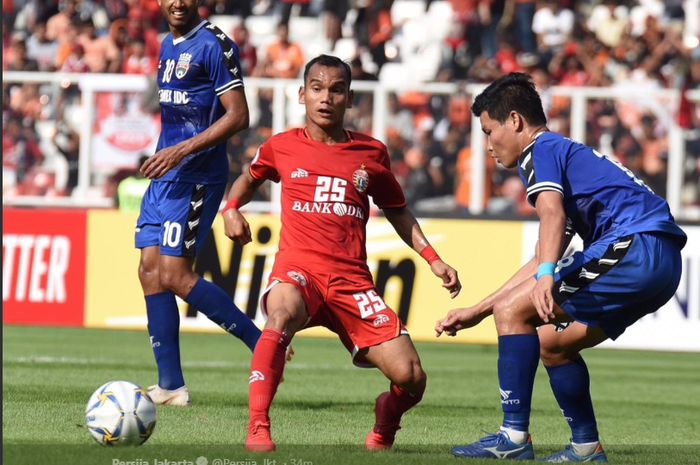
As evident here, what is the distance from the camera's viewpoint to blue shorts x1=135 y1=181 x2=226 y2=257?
7375 millimetres

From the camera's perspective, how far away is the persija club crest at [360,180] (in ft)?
19.6

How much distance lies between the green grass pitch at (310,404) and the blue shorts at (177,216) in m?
A: 1.01

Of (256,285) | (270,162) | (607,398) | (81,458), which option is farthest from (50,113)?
(81,458)

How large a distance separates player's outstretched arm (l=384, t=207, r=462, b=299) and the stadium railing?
25.9 feet

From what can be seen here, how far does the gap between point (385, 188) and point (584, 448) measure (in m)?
1.65

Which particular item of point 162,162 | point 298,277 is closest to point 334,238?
point 298,277

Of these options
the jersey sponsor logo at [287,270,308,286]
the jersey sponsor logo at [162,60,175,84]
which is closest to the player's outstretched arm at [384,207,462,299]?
the jersey sponsor logo at [287,270,308,286]

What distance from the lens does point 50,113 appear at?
52.2 ft

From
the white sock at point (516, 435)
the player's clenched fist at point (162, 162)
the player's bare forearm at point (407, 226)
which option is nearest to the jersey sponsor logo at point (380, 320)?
the player's bare forearm at point (407, 226)

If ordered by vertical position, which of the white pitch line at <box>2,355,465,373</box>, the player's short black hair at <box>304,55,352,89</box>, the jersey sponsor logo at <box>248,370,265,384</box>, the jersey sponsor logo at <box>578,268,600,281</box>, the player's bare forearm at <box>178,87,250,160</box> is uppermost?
the player's short black hair at <box>304,55,352,89</box>

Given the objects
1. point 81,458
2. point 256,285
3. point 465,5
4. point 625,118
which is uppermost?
point 465,5

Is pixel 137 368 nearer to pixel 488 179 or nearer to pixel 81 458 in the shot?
pixel 81 458

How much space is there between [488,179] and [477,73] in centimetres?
274

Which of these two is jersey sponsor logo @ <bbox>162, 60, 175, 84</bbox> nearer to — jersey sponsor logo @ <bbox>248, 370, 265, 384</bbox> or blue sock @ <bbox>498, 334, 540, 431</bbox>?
jersey sponsor logo @ <bbox>248, 370, 265, 384</bbox>
